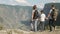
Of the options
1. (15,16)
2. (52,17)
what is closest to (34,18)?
(52,17)

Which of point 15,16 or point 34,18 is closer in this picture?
point 34,18

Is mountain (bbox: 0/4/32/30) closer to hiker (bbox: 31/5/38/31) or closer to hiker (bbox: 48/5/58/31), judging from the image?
hiker (bbox: 31/5/38/31)

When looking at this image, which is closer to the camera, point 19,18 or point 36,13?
point 36,13

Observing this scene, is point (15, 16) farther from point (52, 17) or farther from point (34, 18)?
point (52, 17)

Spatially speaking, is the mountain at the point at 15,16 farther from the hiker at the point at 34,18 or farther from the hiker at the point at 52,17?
the hiker at the point at 52,17

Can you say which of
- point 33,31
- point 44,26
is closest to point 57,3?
point 44,26

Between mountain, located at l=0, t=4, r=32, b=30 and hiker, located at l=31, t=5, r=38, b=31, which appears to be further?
mountain, located at l=0, t=4, r=32, b=30

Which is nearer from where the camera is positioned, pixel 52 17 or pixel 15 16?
pixel 52 17

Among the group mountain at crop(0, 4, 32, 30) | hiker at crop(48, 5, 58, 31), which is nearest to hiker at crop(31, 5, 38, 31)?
hiker at crop(48, 5, 58, 31)

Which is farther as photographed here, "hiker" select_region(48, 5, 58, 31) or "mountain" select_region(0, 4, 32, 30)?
"mountain" select_region(0, 4, 32, 30)

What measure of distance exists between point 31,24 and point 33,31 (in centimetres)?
45

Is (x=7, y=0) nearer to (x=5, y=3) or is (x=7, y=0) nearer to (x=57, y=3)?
(x=5, y=3)

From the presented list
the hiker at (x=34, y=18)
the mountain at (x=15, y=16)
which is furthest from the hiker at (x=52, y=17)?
the mountain at (x=15, y=16)

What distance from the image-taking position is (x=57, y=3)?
56.2 ft
